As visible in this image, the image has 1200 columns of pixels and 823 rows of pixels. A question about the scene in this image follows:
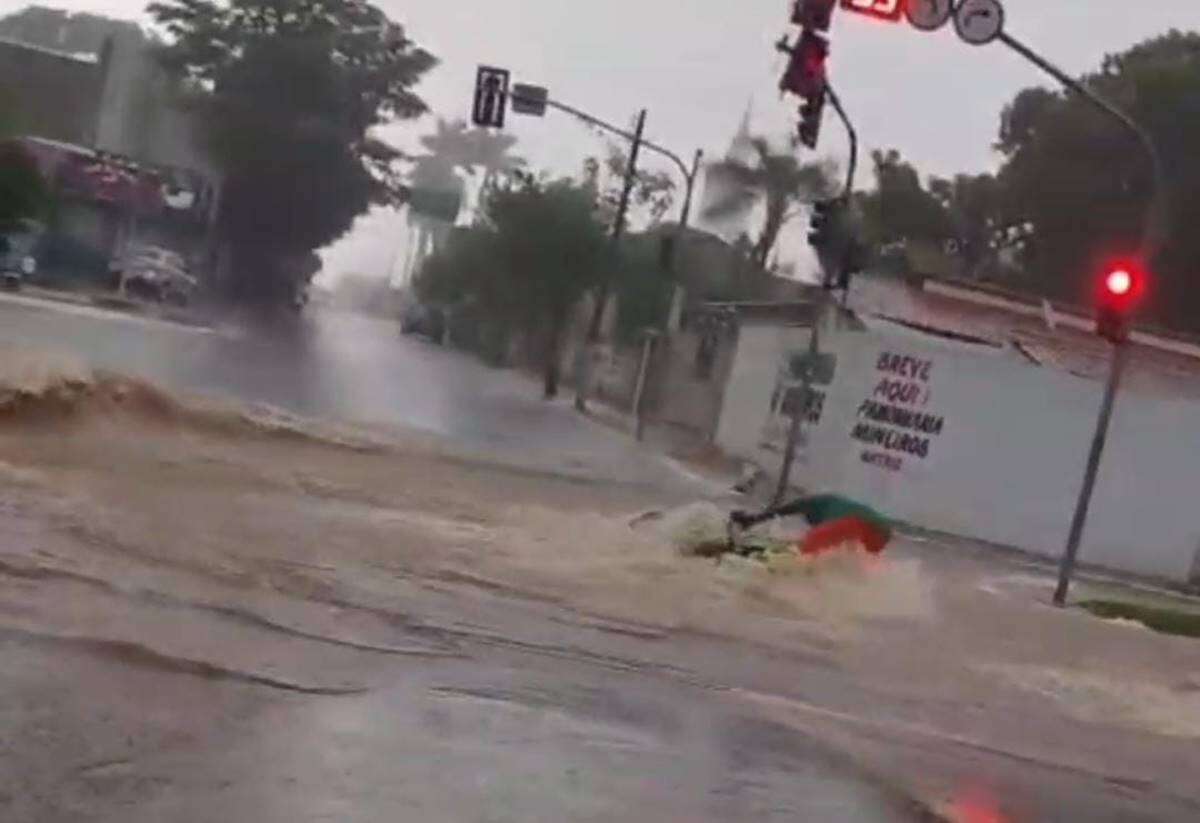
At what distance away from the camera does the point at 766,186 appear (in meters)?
83.8

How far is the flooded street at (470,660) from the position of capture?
8430 mm

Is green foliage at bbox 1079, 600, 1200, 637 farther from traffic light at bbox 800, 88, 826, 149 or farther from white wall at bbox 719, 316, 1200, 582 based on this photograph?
white wall at bbox 719, 316, 1200, 582

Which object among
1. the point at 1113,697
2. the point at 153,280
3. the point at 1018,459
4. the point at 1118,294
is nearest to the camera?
the point at 1113,697

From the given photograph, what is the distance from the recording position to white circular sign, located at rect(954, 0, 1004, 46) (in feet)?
67.9

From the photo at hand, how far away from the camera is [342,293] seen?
573ft

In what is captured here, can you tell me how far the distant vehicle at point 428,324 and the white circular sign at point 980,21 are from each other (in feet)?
252

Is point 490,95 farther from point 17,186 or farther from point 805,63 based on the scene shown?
point 805,63

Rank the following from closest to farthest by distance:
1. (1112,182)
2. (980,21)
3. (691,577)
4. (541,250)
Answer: (691,577)
(980,21)
(1112,182)
(541,250)

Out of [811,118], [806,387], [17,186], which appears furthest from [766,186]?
[811,118]

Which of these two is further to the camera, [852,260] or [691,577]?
[852,260]

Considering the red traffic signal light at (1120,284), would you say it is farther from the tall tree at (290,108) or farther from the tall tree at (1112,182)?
the tall tree at (290,108)

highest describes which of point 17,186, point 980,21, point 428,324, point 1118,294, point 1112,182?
point 1112,182

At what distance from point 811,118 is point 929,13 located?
11.4ft

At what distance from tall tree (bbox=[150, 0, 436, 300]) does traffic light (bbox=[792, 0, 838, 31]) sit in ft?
188
